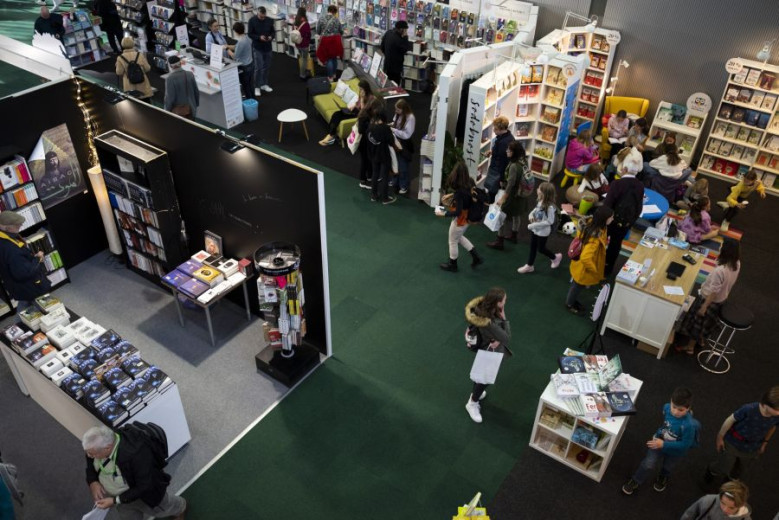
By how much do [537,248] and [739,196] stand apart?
11.4ft

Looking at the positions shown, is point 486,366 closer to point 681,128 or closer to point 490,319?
point 490,319

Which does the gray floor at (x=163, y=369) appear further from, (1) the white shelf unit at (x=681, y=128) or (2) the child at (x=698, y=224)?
(1) the white shelf unit at (x=681, y=128)

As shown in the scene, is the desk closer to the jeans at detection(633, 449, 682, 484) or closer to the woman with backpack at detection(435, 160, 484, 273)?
the jeans at detection(633, 449, 682, 484)

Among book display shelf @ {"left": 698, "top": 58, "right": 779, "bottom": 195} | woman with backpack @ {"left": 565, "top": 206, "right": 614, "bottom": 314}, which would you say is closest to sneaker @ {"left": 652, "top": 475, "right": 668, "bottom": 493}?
woman with backpack @ {"left": 565, "top": 206, "right": 614, "bottom": 314}

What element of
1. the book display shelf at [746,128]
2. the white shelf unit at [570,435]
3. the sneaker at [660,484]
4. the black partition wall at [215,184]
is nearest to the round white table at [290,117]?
the black partition wall at [215,184]

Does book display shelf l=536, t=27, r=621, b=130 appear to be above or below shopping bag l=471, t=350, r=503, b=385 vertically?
above

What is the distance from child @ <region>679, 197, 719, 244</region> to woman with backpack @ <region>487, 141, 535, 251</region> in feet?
7.08

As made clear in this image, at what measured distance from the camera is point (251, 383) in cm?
666

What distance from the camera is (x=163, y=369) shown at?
6832 mm

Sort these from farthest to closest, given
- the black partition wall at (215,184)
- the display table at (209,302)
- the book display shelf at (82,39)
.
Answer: the book display shelf at (82,39) < the display table at (209,302) < the black partition wall at (215,184)

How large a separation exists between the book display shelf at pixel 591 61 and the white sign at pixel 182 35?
23.3ft

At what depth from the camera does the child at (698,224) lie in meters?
8.22

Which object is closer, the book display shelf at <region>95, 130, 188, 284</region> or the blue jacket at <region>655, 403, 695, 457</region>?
the blue jacket at <region>655, 403, 695, 457</region>

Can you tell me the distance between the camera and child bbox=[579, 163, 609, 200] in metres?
8.68
